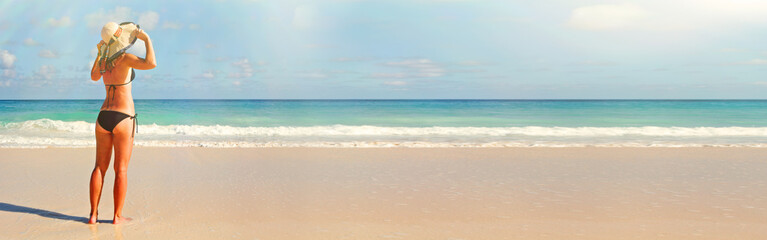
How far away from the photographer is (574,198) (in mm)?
4910

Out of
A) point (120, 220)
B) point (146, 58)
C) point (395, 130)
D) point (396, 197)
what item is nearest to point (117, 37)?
point (146, 58)

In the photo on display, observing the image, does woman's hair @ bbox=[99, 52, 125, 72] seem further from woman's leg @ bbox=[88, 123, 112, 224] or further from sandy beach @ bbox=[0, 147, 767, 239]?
sandy beach @ bbox=[0, 147, 767, 239]

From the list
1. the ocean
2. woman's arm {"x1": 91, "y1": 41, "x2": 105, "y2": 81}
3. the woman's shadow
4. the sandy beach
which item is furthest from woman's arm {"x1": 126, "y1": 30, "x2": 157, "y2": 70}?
the ocean

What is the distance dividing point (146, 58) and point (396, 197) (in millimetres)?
2430

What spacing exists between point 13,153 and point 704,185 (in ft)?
31.0

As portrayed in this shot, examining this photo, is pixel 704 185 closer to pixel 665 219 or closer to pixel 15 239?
pixel 665 219

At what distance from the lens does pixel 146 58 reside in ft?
11.3

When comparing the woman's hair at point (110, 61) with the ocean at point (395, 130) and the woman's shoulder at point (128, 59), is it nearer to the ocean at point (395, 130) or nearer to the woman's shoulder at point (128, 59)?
the woman's shoulder at point (128, 59)

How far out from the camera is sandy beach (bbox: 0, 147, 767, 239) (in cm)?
380

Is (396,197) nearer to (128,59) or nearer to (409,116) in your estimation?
(128,59)

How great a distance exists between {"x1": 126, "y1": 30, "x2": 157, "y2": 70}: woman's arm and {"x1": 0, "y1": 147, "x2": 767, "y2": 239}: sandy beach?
1.12 m

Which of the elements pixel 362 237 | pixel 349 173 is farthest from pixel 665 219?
pixel 349 173

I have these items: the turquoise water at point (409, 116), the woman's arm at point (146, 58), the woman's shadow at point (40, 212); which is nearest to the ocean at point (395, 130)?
the turquoise water at point (409, 116)

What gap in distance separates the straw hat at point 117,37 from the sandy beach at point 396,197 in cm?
118
